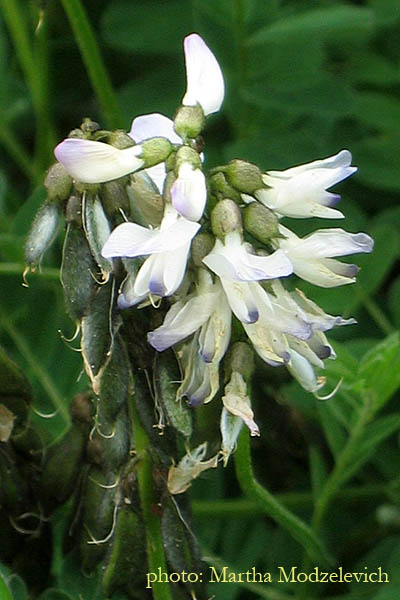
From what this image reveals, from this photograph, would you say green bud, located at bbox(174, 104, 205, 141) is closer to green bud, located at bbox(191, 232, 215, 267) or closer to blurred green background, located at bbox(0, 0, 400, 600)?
green bud, located at bbox(191, 232, 215, 267)

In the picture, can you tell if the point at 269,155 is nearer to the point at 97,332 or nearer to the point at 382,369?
the point at 382,369

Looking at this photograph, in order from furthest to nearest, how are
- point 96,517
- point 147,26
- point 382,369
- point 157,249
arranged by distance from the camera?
point 147,26 < point 382,369 < point 96,517 < point 157,249

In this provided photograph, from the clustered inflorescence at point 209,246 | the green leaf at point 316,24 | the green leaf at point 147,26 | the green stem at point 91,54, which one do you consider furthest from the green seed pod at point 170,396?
the green leaf at point 147,26

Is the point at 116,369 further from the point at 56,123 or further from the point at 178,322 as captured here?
the point at 56,123

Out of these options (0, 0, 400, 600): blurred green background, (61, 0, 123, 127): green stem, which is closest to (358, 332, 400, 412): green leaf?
(0, 0, 400, 600): blurred green background

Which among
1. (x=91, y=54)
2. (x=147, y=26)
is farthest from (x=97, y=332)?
(x=147, y=26)

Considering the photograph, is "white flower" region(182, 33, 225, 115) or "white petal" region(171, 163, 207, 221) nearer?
"white petal" region(171, 163, 207, 221)
